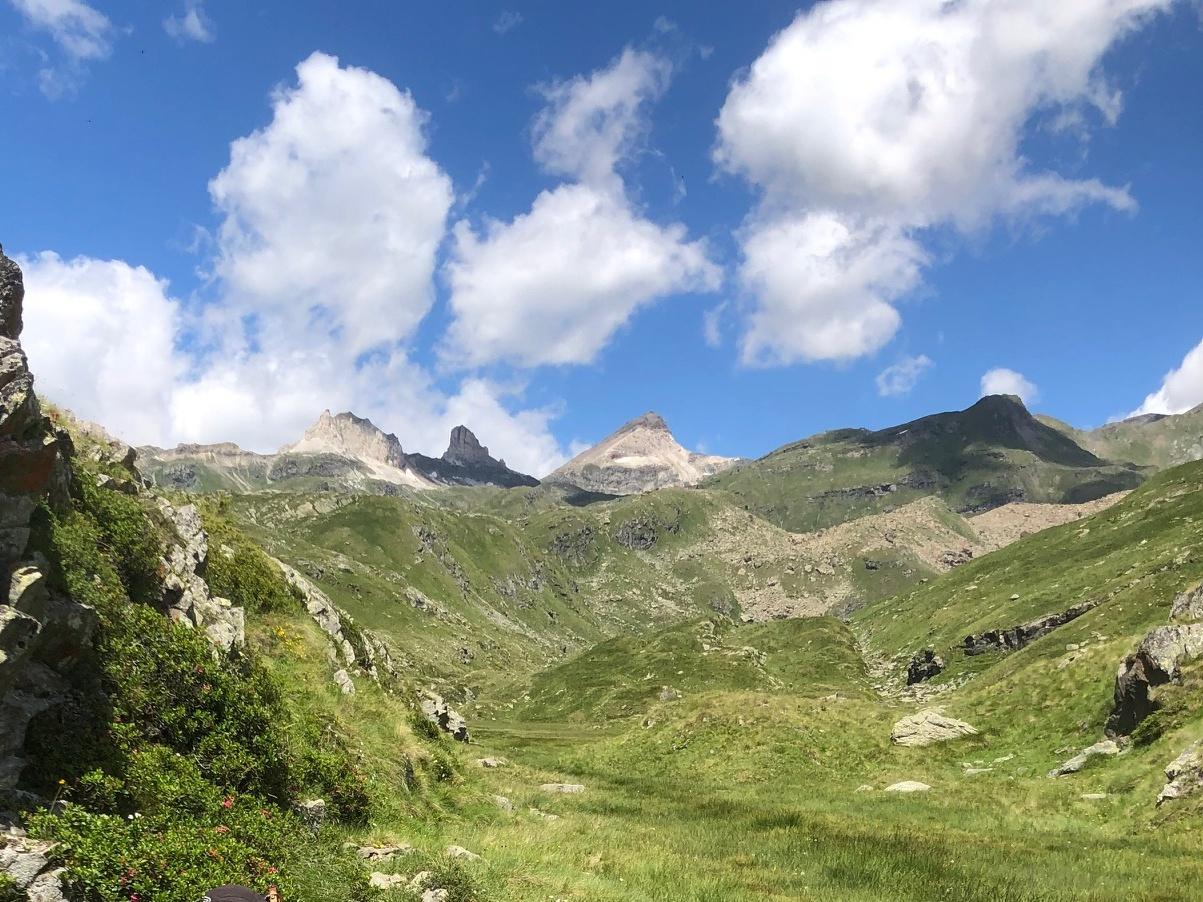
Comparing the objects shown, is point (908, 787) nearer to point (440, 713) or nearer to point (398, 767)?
point (398, 767)

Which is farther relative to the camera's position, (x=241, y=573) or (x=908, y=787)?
(x=908, y=787)

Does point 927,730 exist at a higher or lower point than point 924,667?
higher

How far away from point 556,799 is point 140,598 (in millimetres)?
25616

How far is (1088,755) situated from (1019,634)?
103 m

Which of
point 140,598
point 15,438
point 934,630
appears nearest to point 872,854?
point 140,598

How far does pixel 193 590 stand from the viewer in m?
23.7

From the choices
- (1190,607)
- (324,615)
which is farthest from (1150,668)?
(324,615)

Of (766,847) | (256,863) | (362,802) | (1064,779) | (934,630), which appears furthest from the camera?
(934,630)

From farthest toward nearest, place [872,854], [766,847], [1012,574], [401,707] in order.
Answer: [1012,574]
[401,707]
[766,847]
[872,854]

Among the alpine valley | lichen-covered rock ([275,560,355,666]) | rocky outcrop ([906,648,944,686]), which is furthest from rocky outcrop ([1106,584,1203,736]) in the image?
rocky outcrop ([906,648,944,686])

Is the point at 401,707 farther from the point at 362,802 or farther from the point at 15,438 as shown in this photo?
the point at 15,438

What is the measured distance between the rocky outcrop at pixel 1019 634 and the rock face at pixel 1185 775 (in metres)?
99.5

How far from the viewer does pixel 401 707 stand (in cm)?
3259

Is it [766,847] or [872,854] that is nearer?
[872,854]
